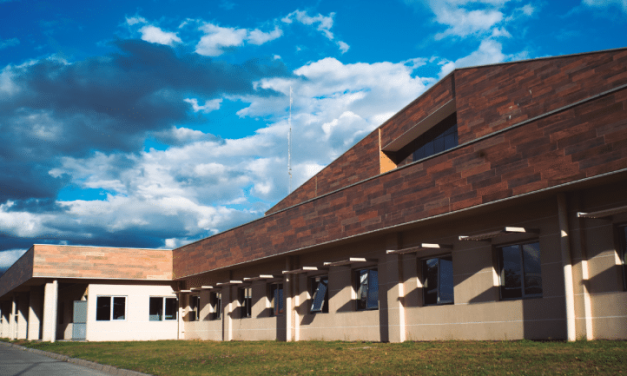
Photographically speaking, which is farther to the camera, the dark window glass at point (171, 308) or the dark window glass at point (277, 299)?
the dark window glass at point (171, 308)

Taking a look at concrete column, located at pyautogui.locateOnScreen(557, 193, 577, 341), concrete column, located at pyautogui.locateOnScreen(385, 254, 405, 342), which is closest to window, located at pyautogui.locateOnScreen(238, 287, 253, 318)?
concrete column, located at pyautogui.locateOnScreen(385, 254, 405, 342)

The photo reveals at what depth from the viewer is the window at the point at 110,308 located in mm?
34188

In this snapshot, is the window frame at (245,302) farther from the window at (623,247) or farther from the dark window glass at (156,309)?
the window at (623,247)

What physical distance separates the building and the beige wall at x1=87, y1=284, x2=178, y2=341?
8033 mm

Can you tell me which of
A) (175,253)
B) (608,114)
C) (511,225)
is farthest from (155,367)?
(175,253)

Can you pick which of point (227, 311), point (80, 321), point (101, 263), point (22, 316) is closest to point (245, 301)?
point (227, 311)

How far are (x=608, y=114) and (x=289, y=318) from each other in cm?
1534

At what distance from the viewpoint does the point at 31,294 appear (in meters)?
40.4

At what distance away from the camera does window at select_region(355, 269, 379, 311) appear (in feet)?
65.1

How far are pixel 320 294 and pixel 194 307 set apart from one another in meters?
14.3

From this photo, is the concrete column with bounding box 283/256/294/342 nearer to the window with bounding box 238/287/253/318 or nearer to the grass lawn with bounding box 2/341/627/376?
the window with bounding box 238/287/253/318

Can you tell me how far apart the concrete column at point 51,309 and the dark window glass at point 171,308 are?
628cm

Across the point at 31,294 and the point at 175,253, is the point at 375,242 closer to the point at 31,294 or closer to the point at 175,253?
the point at 175,253

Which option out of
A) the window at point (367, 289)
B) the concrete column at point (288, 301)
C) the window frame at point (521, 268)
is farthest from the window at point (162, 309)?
the window frame at point (521, 268)
